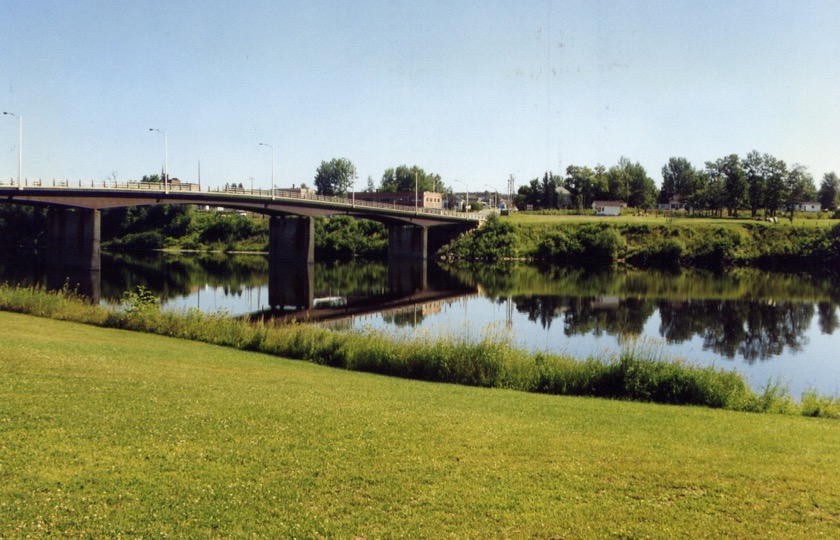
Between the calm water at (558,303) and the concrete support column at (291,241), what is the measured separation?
743cm

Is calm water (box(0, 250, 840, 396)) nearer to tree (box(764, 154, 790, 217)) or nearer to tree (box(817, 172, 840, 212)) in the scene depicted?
tree (box(764, 154, 790, 217))

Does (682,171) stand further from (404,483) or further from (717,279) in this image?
(404,483)

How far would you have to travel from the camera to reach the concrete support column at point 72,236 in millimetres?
72500

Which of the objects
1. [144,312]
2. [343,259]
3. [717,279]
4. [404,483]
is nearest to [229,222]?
[343,259]

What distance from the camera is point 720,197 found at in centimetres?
13462

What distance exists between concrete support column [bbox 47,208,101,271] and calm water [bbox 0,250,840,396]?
2.51 metres

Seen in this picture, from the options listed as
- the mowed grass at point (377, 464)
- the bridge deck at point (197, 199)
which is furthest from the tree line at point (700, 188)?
the mowed grass at point (377, 464)

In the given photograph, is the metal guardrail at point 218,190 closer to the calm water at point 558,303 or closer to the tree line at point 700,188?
the calm water at point 558,303

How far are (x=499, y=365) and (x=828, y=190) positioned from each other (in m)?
184

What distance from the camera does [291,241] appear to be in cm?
10012

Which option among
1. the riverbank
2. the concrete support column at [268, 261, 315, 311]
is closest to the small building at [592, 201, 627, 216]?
the riverbank

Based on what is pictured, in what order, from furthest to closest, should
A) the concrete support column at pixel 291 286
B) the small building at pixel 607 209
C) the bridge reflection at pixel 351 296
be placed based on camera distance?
the small building at pixel 607 209
the concrete support column at pixel 291 286
the bridge reflection at pixel 351 296

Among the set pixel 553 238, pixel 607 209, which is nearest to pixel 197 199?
pixel 553 238

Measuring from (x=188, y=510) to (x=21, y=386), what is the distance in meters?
7.70
